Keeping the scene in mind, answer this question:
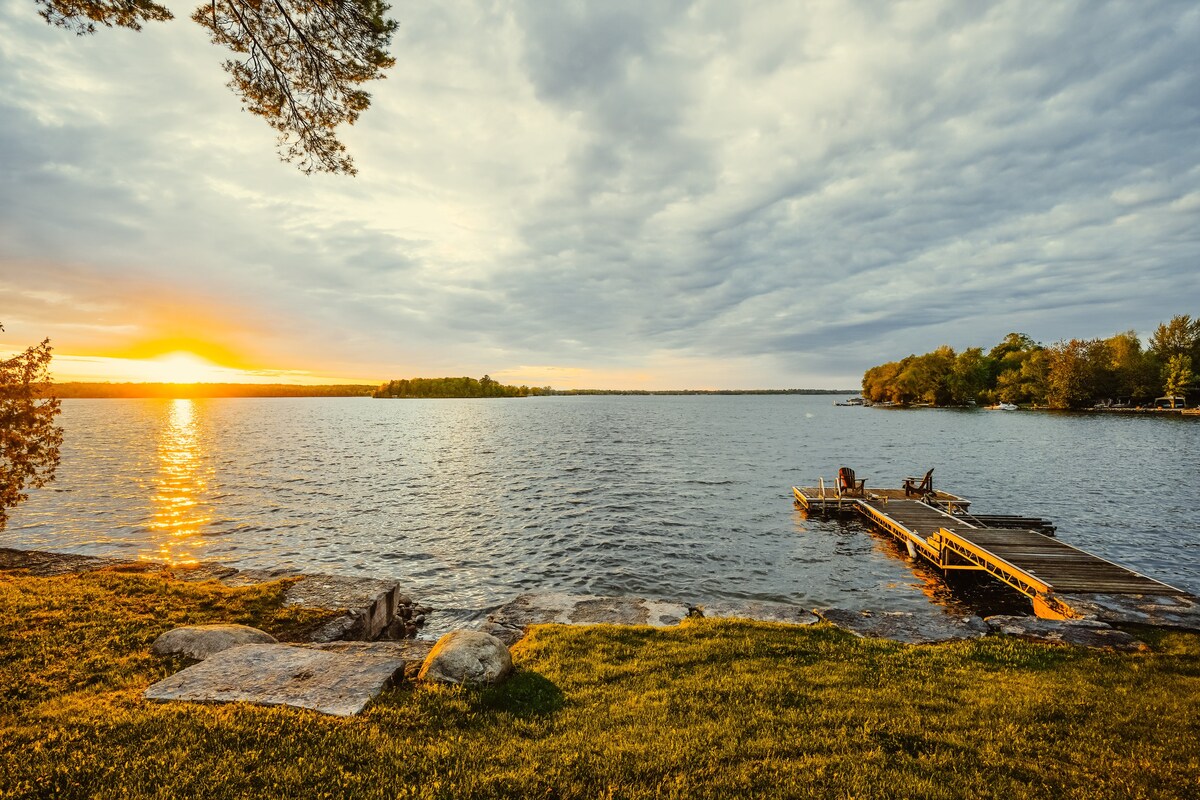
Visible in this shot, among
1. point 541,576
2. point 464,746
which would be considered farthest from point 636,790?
point 541,576

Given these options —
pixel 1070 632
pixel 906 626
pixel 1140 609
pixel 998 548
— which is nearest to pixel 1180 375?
pixel 998 548

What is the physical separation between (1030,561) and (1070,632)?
26.9 ft

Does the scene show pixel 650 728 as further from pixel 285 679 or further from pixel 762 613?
pixel 762 613

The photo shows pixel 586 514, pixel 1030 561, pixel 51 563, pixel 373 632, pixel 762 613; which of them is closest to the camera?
pixel 373 632

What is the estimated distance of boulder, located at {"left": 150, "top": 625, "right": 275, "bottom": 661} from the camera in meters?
9.54

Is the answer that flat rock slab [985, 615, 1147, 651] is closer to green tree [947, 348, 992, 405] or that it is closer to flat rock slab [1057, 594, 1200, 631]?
flat rock slab [1057, 594, 1200, 631]

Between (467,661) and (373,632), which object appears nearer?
(467,661)

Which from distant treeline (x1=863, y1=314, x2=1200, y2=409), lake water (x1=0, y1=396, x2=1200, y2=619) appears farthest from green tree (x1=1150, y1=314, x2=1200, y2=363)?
lake water (x1=0, y1=396, x2=1200, y2=619)

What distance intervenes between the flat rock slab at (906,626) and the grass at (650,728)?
5.03 feet

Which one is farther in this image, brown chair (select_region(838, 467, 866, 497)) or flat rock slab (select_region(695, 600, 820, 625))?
brown chair (select_region(838, 467, 866, 497))

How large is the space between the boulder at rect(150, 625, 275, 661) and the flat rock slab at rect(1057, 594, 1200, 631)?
21.8m

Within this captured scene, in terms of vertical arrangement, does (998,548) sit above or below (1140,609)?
below

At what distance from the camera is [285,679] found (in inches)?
322

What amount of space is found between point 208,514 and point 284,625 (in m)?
26.1
